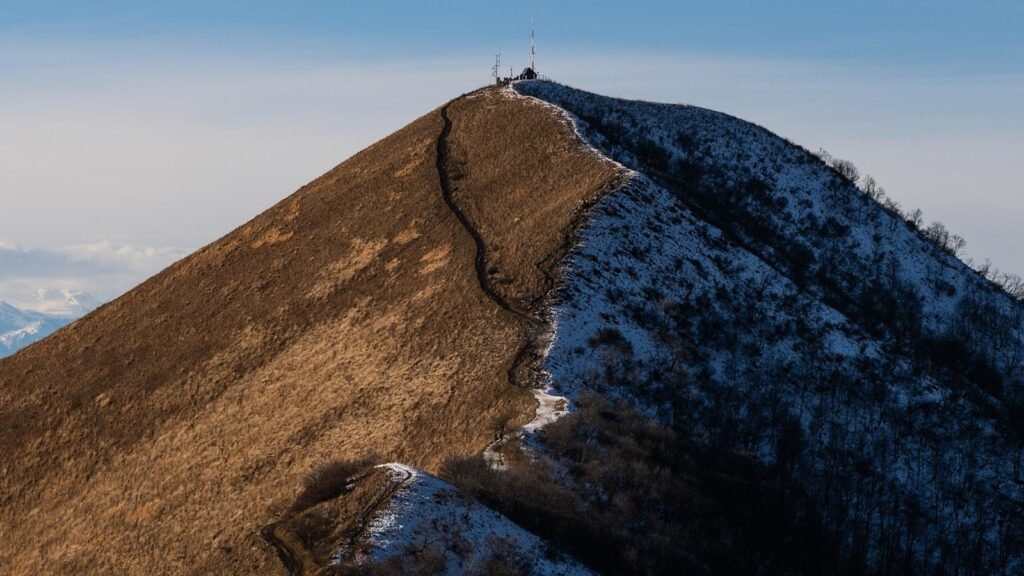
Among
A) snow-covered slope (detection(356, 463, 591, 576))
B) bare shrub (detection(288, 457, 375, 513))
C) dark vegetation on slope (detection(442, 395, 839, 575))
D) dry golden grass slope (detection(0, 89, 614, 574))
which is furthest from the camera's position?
dry golden grass slope (detection(0, 89, 614, 574))

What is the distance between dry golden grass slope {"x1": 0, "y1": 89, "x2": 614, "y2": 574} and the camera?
52969 mm

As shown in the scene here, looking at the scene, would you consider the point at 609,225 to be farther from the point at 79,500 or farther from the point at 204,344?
the point at 79,500

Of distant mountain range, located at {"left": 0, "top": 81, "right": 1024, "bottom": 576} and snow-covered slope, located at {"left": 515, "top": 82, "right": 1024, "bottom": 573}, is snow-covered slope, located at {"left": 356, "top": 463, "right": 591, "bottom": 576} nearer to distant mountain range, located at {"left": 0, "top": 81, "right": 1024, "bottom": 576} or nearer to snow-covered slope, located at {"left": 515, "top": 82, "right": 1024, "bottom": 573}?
distant mountain range, located at {"left": 0, "top": 81, "right": 1024, "bottom": 576}

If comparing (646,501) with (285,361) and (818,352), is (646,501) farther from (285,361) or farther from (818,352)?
(285,361)

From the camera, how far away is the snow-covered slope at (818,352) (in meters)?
55.3

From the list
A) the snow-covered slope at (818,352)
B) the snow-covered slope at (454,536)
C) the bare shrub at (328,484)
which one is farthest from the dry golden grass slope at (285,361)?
the snow-covered slope at (454,536)

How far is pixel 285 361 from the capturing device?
6241 cm

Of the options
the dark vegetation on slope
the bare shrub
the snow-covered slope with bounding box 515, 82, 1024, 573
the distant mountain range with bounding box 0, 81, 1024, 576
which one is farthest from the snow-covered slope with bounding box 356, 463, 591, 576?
the snow-covered slope with bounding box 515, 82, 1024, 573

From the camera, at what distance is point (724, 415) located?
56062mm

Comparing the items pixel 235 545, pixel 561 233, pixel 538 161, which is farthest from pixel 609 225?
pixel 235 545

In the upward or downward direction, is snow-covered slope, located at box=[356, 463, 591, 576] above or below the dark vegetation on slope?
above

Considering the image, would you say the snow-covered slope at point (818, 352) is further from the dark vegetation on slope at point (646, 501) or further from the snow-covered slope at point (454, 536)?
the snow-covered slope at point (454, 536)

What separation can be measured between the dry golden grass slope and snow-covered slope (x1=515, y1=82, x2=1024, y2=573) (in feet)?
11.8

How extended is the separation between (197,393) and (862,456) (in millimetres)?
29482
